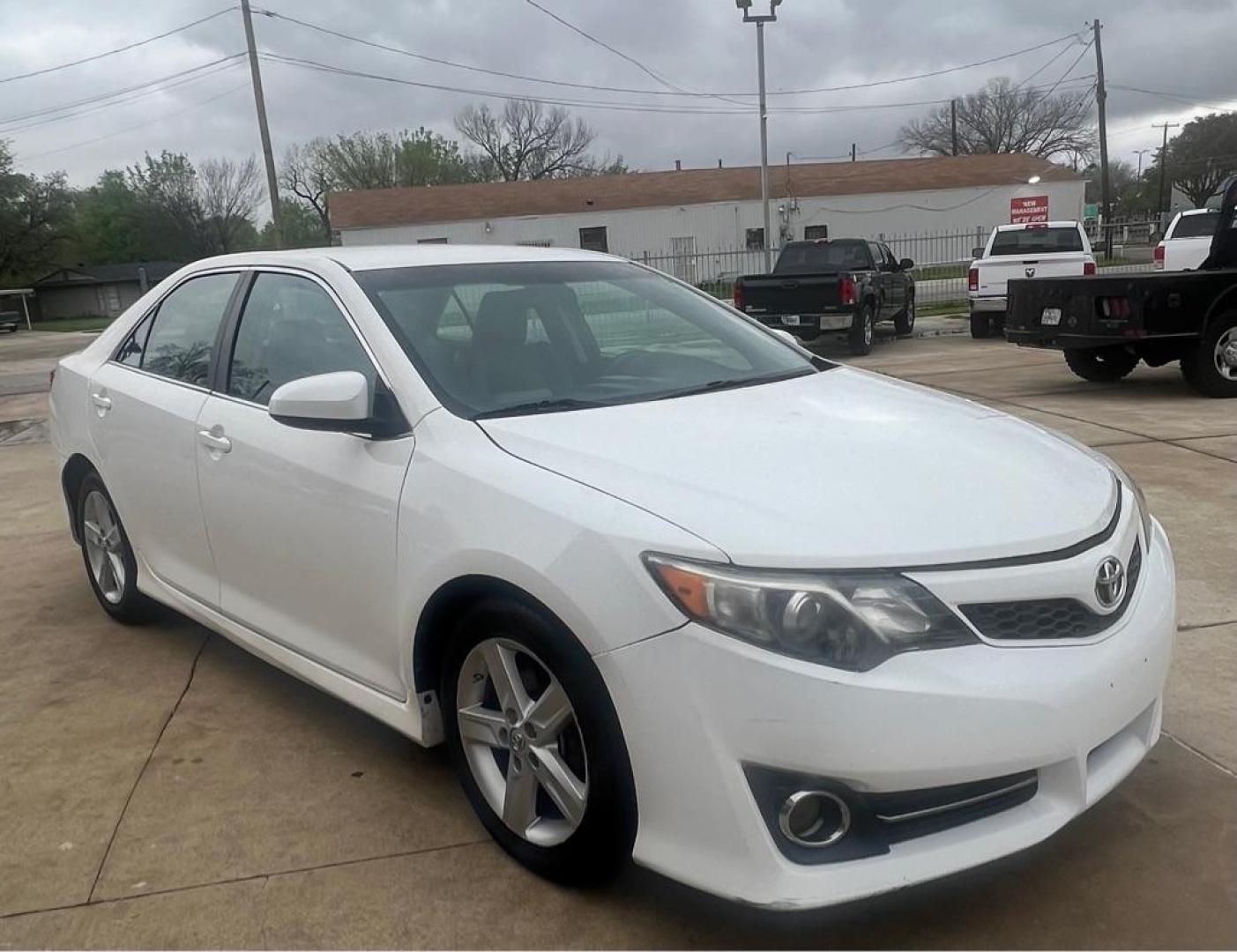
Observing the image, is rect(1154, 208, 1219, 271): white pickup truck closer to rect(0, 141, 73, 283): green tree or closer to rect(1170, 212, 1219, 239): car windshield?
rect(1170, 212, 1219, 239): car windshield

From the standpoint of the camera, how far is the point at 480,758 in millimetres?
2785

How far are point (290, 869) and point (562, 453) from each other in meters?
1.30

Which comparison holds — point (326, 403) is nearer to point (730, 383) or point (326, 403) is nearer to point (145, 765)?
point (730, 383)

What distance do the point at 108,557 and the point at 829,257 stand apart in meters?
14.2

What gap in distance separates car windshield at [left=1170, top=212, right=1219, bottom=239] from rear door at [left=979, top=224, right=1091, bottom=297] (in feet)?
9.53

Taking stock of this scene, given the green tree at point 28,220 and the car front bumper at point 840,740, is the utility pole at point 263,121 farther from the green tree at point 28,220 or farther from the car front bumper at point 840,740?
the green tree at point 28,220

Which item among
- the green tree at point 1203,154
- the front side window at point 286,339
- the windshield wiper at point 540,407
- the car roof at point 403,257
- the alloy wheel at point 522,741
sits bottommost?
the alloy wheel at point 522,741

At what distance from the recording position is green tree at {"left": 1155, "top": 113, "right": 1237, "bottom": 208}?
67500 millimetres

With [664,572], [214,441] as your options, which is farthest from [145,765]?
[664,572]

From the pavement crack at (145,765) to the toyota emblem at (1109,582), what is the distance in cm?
253

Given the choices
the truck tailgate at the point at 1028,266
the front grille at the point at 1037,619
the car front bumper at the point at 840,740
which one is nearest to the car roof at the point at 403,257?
the car front bumper at the point at 840,740

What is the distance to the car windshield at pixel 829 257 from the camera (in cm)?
1688

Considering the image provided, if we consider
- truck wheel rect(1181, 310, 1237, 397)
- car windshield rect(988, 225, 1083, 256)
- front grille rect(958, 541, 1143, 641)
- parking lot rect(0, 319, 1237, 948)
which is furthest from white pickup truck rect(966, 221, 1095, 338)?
front grille rect(958, 541, 1143, 641)

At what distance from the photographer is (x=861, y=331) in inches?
602
